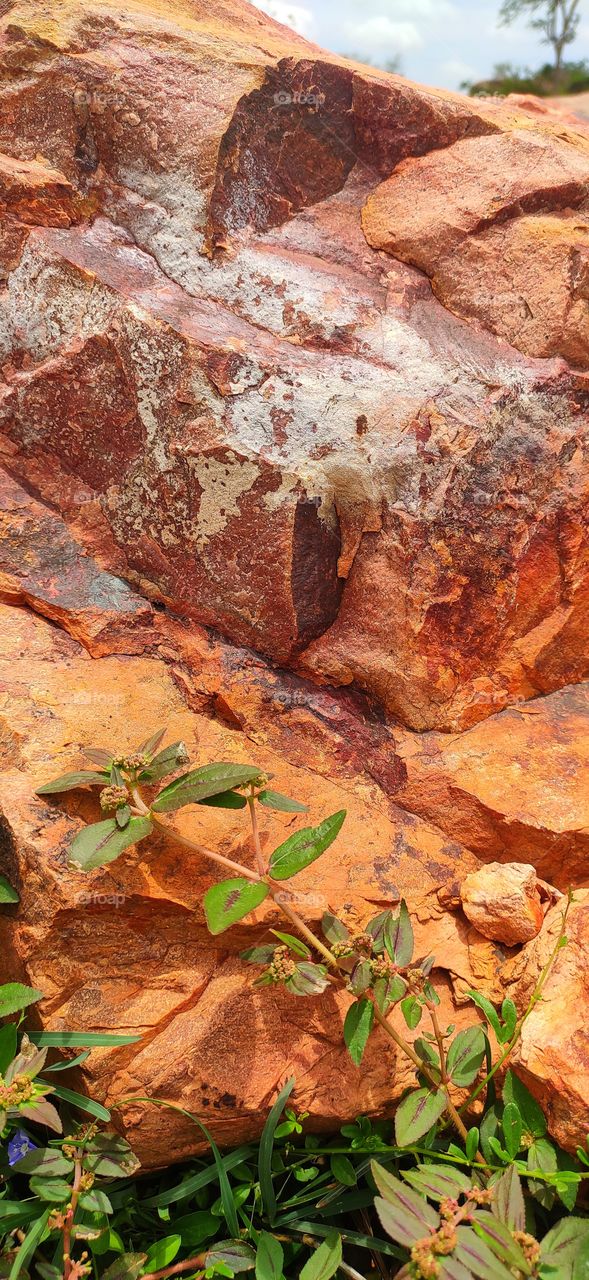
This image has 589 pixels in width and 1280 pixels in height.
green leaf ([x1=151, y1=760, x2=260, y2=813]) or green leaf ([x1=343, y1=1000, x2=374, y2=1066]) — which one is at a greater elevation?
green leaf ([x1=151, y1=760, x2=260, y2=813])

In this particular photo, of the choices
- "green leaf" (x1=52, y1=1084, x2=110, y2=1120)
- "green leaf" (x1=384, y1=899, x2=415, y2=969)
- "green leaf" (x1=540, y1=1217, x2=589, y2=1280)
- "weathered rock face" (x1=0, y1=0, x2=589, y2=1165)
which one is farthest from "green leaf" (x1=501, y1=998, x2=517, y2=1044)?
"green leaf" (x1=52, y1=1084, x2=110, y2=1120)

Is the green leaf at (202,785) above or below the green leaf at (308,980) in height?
above

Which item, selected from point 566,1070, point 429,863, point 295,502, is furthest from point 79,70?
point 566,1070

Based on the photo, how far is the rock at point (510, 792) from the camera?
2.20 meters

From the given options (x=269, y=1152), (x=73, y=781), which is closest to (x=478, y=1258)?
(x=269, y=1152)

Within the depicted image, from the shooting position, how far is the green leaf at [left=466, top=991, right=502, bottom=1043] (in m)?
1.95

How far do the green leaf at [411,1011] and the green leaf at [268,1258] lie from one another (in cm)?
52

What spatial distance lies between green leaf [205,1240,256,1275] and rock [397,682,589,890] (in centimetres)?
99

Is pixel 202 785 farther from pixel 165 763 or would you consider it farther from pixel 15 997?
pixel 15 997

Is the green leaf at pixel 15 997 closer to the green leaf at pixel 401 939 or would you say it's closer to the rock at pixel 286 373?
the green leaf at pixel 401 939

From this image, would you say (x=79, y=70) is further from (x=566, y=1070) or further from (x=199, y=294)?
(x=566, y=1070)

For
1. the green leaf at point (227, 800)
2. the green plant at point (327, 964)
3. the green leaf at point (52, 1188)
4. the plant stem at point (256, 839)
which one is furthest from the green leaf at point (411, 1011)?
the green leaf at point (52, 1188)

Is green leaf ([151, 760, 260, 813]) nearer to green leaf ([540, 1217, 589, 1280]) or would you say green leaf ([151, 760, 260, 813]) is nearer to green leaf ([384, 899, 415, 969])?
green leaf ([384, 899, 415, 969])

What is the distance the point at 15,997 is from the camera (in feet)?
5.90
